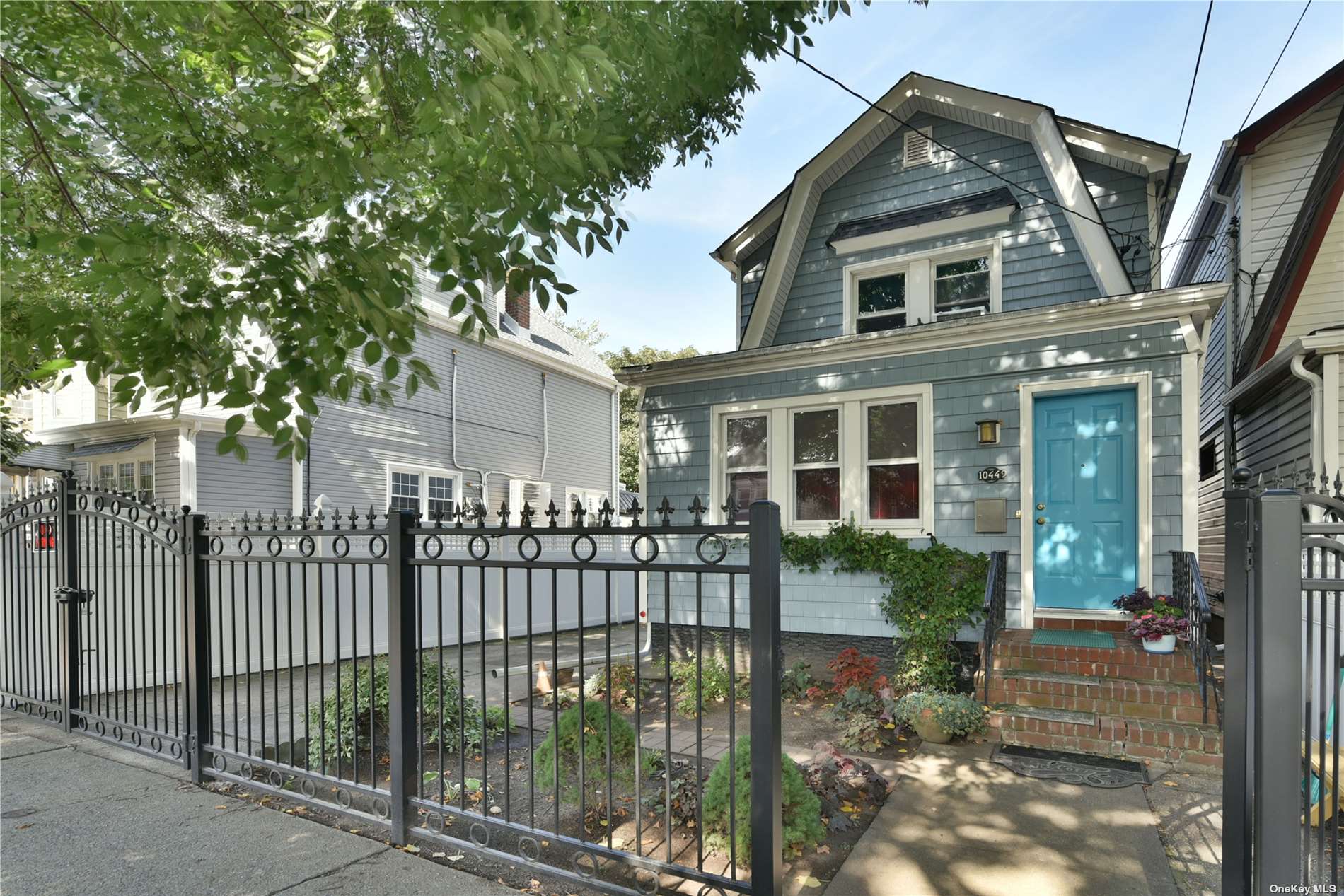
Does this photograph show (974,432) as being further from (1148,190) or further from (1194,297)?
(1148,190)

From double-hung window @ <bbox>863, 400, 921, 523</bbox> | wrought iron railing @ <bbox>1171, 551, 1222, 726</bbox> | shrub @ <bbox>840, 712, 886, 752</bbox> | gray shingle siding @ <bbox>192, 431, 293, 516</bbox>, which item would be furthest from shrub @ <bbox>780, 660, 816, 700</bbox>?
gray shingle siding @ <bbox>192, 431, 293, 516</bbox>

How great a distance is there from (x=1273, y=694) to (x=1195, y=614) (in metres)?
3.56

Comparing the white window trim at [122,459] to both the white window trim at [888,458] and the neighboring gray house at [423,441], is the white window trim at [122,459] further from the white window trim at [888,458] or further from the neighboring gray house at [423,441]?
the white window trim at [888,458]

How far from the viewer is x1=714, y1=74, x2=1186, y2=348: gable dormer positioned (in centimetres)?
762

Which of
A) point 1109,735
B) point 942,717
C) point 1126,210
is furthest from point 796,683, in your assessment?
point 1126,210

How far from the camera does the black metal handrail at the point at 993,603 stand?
582cm

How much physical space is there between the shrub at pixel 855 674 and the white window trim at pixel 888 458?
150 cm

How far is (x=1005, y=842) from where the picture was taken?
3418 mm

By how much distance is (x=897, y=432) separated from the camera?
759cm

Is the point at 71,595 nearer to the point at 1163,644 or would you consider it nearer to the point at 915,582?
the point at 915,582

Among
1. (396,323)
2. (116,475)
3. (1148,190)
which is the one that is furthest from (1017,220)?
(116,475)

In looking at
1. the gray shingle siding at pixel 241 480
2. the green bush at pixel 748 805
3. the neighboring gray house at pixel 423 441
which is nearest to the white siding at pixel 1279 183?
the green bush at pixel 748 805

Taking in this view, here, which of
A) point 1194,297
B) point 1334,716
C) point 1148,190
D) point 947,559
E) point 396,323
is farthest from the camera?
point 1148,190

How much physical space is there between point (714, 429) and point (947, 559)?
9.90 feet
